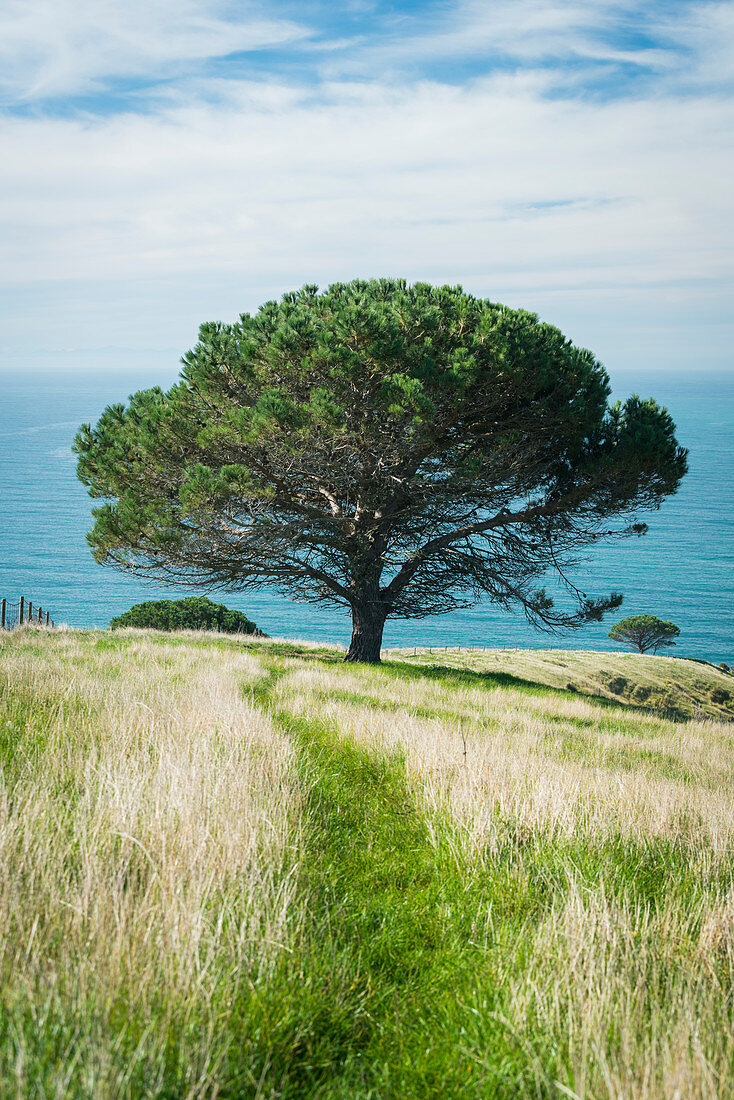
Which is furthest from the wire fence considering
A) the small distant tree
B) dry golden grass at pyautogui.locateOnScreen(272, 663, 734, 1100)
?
the small distant tree

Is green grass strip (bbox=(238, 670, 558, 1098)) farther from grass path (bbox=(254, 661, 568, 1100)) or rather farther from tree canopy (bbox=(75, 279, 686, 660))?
tree canopy (bbox=(75, 279, 686, 660))

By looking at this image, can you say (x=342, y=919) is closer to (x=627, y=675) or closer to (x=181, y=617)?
(x=181, y=617)

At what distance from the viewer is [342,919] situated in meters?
2.88

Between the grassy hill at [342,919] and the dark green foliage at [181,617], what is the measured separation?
2551 cm

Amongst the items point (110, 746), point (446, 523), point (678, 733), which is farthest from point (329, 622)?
point (110, 746)

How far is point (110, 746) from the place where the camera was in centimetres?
444

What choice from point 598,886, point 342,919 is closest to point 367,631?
point 598,886

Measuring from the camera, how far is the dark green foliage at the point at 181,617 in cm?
3020

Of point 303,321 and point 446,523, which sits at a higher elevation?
point 303,321

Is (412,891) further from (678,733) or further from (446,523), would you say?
(446,523)

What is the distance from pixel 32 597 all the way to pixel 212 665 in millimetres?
71705

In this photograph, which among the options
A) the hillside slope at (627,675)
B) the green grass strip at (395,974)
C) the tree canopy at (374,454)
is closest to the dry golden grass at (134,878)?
the green grass strip at (395,974)

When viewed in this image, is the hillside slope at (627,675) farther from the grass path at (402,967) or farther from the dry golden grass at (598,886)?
the grass path at (402,967)

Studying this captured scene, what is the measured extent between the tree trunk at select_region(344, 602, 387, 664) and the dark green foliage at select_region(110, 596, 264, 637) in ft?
47.9
